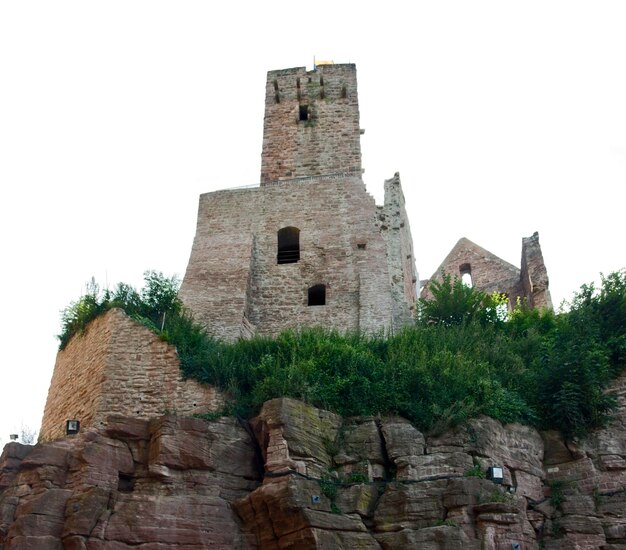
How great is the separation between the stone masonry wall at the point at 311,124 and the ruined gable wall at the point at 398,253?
146cm

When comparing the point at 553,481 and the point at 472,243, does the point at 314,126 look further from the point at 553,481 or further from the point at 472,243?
the point at 553,481

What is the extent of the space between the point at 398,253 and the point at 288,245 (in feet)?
9.96

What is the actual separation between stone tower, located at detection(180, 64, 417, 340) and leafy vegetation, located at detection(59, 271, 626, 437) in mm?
2133

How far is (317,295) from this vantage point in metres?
20.7

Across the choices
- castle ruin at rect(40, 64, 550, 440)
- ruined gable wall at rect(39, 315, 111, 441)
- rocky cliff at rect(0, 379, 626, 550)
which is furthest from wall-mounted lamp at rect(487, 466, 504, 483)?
ruined gable wall at rect(39, 315, 111, 441)

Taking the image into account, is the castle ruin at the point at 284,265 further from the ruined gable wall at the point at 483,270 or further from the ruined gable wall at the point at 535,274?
the ruined gable wall at the point at 483,270

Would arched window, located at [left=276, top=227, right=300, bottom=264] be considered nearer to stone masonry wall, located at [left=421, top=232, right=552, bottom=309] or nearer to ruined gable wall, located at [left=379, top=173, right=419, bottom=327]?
ruined gable wall, located at [left=379, top=173, right=419, bottom=327]

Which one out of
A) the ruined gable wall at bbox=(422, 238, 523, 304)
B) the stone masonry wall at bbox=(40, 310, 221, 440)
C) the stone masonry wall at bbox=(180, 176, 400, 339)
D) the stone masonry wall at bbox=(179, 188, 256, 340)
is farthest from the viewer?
the ruined gable wall at bbox=(422, 238, 523, 304)

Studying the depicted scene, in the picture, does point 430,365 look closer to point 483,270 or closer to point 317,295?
point 317,295

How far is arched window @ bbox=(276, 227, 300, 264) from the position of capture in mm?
21484

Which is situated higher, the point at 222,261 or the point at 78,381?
the point at 222,261

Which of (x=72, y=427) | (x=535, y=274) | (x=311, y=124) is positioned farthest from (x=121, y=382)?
(x=535, y=274)

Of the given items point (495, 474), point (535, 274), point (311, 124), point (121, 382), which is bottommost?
point (495, 474)

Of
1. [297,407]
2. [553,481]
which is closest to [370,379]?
[297,407]
